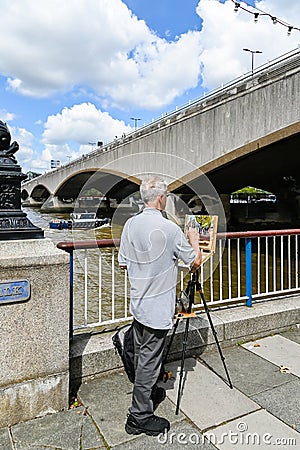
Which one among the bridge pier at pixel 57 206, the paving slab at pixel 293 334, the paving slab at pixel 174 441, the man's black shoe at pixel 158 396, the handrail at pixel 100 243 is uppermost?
the bridge pier at pixel 57 206

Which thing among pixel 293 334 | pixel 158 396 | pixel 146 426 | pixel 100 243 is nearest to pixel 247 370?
pixel 158 396

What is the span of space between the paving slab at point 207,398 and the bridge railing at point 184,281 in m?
1.05

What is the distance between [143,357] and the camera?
9.16 ft

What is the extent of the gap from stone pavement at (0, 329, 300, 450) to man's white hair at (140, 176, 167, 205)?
1.71 m

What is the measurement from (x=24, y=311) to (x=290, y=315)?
3.39 meters

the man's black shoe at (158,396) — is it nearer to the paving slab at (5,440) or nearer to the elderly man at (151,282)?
the elderly man at (151,282)

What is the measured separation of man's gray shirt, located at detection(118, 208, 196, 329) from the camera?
2.70 meters

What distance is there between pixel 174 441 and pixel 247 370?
4.30ft

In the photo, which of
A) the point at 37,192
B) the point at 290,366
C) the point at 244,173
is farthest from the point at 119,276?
the point at 37,192

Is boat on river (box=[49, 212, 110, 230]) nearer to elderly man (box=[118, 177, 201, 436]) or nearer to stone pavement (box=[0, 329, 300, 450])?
stone pavement (box=[0, 329, 300, 450])

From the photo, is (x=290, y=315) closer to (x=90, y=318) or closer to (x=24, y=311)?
(x=24, y=311)

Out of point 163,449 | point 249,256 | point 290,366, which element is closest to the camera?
point 163,449

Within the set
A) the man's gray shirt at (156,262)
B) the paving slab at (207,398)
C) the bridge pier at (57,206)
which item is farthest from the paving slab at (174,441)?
the bridge pier at (57,206)

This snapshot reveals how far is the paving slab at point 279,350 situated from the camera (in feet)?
12.8
